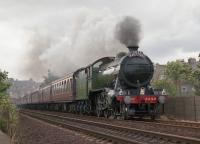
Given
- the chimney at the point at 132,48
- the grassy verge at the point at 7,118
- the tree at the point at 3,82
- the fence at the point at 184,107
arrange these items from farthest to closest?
the chimney at the point at 132,48
the fence at the point at 184,107
the tree at the point at 3,82
the grassy verge at the point at 7,118

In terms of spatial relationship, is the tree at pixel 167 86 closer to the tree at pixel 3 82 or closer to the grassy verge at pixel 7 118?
the tree at pixel 3 82

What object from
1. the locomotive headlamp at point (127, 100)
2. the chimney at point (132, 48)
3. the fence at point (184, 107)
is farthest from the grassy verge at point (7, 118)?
the fence at point (184, 107)

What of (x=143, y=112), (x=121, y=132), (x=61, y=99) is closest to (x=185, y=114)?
(x=143, y=112)

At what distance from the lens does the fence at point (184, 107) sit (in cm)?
2344

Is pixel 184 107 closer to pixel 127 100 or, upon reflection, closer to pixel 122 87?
pixel 122 87

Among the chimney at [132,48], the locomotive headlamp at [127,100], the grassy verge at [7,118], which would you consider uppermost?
the chimney at [132,48]

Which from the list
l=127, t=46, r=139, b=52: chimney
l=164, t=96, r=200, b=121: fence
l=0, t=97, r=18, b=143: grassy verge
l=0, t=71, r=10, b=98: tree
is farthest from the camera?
l=127, t=46, r=139, b=52: chimney

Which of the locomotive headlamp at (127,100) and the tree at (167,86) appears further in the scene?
the tree at (167,86)

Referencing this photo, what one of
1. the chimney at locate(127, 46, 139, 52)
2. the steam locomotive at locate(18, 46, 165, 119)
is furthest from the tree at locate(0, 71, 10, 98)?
the chimney at locate(127, 46, 139, 52)

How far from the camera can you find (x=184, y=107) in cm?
2467

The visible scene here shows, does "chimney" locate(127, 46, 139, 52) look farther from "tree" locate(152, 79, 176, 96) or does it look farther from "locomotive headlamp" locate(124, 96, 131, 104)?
"tree" locate(152, 79, 176, 96)

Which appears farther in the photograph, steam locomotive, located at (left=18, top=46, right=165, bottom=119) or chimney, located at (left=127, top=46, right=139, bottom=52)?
chimney, located at (left=127, top=46, right=139, bottom=52)

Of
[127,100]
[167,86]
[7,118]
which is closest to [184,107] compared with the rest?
[127,100]

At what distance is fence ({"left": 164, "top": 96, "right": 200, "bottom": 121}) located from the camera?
2344 cm
